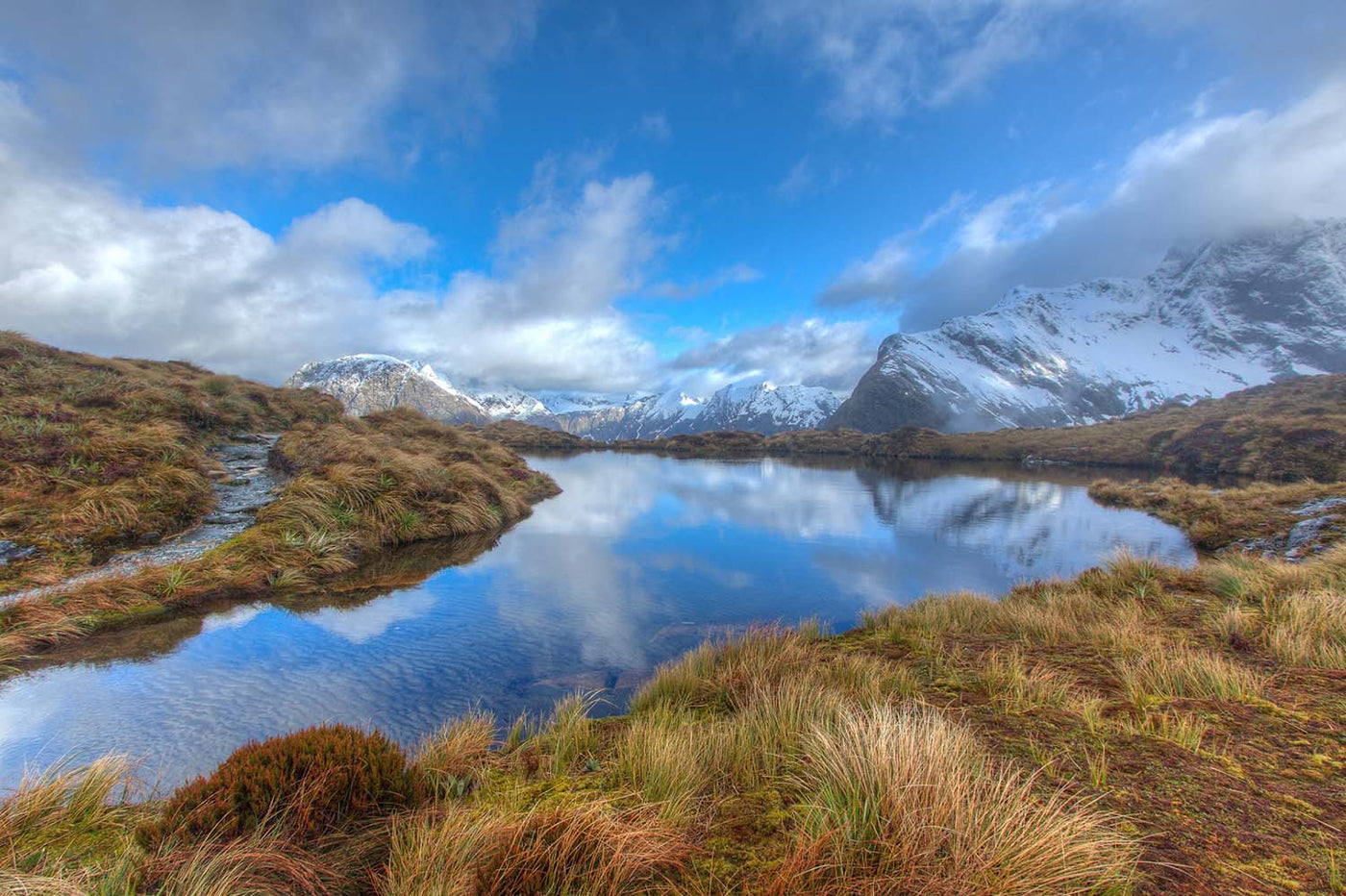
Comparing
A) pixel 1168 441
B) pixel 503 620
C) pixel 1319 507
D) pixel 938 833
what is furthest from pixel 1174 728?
pixel 1168 441

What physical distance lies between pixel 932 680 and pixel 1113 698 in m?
1.47

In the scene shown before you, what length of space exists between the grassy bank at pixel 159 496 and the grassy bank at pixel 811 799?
19.7ft

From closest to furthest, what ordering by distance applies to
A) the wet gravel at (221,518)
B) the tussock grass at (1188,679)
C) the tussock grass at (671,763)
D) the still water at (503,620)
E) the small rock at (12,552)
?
the tussock grass at (671,763)
the tussock grass at (1188,679)
the still water at (503,620)
the small rock at (12,552)
the wet gravel at (221,518)

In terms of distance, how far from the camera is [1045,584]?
396 inches

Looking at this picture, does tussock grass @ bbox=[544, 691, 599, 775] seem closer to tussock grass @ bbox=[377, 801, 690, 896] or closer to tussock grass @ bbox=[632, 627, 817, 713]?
tussock grass @ bbox=[632, 627, 817, 713]

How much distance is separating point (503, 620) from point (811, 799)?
7.09 m

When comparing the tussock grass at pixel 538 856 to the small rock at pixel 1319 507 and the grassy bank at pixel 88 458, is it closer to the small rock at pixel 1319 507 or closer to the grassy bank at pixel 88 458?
the grassy bank at pixel 88 458

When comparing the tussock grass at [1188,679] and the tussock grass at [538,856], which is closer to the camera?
the tussock grass at [538,856]

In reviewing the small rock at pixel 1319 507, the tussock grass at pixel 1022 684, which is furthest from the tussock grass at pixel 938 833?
the small rock at pixel 1319 507

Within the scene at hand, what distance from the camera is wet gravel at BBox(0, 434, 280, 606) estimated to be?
27.2 ft

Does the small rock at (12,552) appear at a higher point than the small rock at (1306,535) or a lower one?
higher

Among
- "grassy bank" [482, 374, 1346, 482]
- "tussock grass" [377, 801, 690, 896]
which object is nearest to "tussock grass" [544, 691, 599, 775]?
"tussock grass" [377, 801, 690, 896]

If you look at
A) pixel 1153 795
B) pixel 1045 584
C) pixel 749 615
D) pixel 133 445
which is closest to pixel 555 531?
pixel 749 615

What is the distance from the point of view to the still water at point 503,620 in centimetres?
539
